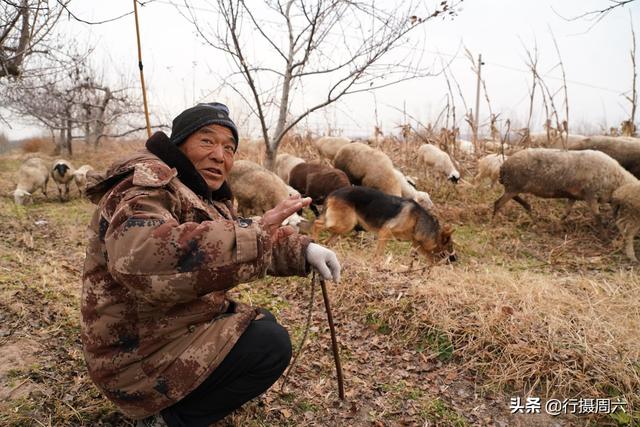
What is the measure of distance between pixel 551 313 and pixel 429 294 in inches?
42.3

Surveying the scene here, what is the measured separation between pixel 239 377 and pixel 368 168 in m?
8.30

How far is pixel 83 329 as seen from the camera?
6.00 ft

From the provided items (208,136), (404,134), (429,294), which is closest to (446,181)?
(404,134)

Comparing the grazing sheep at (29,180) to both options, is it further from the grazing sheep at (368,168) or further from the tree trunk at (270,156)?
the grazing sheep at (368,168)

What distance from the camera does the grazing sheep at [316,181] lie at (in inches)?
346

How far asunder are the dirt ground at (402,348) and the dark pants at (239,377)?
21.9 inches

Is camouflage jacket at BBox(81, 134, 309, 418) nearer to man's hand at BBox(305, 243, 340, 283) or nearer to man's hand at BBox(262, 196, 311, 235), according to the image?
man's hand at BBox(262, 196, 311, 235)

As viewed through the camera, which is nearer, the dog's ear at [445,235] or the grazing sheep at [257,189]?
the dog's ear at [445,235]

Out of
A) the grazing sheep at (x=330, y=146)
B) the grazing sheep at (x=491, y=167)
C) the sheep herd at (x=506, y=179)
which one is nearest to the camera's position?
the sheep herd at (x=506, y=179)

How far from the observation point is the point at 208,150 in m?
2.11

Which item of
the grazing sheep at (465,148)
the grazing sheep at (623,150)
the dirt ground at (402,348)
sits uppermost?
the grazing sheep at (465,148)

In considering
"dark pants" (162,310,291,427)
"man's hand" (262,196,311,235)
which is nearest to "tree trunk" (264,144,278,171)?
"dark pants" (162,310,291,427)

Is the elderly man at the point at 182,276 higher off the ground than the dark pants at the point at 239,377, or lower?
higher

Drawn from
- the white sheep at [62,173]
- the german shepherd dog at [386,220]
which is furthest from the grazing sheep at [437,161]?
the white sheep at [62,173]
